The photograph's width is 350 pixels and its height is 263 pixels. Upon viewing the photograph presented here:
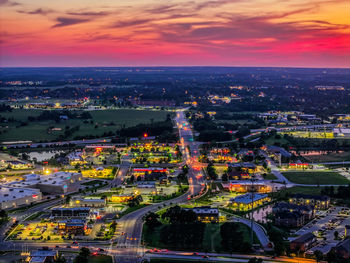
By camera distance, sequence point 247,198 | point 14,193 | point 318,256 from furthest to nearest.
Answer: point 14,193
point 247,198
point 318,256

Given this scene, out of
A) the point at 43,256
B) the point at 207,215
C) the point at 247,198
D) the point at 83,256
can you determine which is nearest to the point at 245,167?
the point at 247,198

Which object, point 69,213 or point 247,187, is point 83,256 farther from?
point 247,187

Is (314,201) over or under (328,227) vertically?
over

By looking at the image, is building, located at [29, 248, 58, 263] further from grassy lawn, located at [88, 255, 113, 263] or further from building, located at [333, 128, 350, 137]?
building, located at [333, 128, 350, 137]

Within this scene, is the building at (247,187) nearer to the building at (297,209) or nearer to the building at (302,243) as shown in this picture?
the building at (297,209)

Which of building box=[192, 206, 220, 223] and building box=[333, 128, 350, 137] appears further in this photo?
building box=[333, 128, 350, 137]

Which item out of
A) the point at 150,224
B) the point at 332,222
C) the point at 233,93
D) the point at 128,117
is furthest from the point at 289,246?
the point at 233,93

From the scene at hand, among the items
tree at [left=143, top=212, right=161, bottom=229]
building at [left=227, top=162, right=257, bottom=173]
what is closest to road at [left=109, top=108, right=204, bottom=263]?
tree at [left=143, top=212, right=161, bottom=229]
